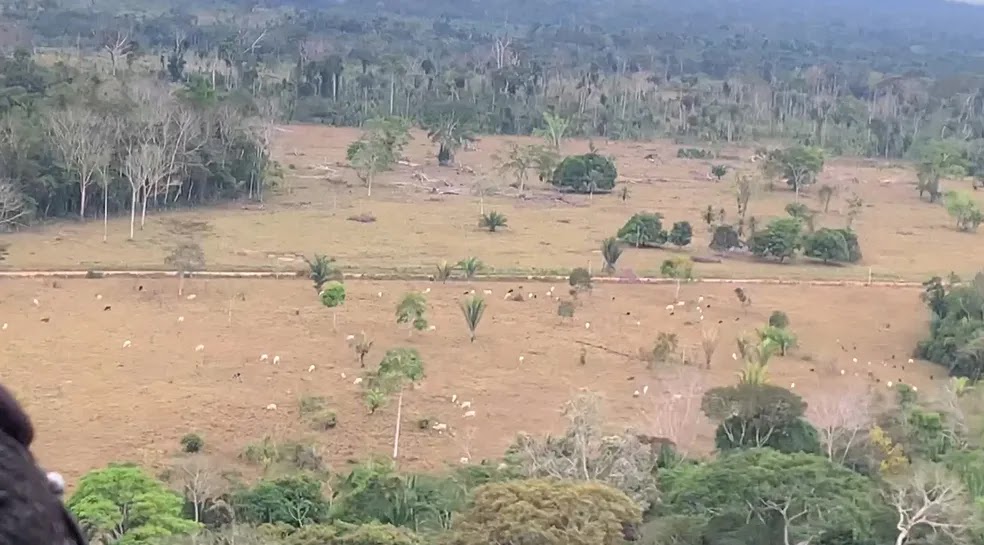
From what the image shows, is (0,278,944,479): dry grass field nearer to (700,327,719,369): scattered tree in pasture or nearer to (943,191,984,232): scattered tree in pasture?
(700,327,719,369): scattered tree in pasture

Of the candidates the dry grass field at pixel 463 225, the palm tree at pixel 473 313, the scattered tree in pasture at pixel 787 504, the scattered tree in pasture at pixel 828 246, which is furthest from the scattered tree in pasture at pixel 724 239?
the scattered tree in pasture at pixel 787 504

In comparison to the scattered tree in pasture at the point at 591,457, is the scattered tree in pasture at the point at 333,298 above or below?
below

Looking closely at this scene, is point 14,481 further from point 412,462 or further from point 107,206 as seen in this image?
point 107,206

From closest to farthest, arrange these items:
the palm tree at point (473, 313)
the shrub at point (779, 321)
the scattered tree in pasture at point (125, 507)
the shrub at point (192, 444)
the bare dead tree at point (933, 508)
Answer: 1. the bare dead tree at point (933, 508)
2. the scattered tree in pasture at point (125, 507)
3. the shrub at point (192, 444)
4. the palm tree at point (473, 313)
5. the shrub at point (779, 321)

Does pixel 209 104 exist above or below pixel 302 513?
above

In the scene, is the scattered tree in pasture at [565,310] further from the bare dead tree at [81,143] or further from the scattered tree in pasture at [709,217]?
the bare dead tree at [81,143]

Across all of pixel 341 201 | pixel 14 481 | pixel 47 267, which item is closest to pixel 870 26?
pixel 341 201

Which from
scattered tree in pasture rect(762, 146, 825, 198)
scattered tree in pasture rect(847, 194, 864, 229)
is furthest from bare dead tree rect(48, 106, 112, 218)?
scattered tree in pasture rect(762, 146, 825, 198)
